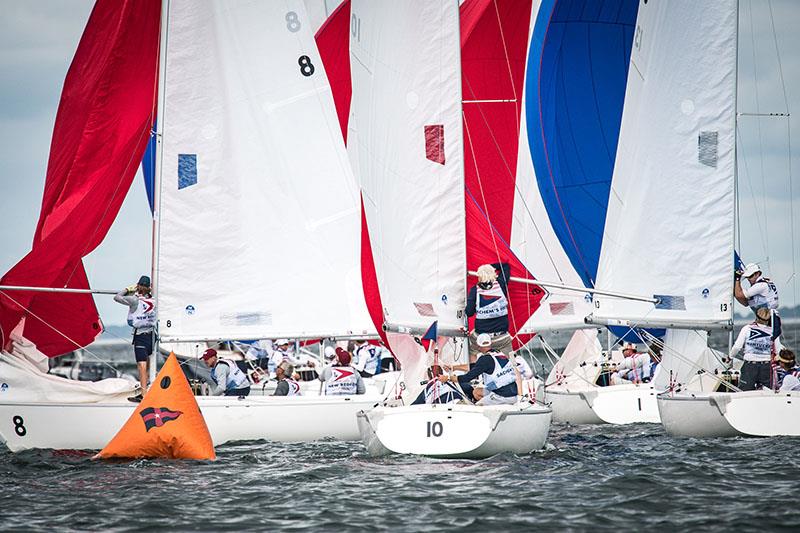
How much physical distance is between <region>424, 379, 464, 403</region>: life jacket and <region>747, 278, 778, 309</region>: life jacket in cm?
489

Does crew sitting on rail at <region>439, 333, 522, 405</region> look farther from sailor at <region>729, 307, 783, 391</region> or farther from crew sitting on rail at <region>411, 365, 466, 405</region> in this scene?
sailor at <region>729, 307, 783, 391</region>

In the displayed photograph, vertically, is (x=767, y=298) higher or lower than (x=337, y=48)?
lower

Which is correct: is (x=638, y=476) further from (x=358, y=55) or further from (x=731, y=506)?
(x=358, y=55)

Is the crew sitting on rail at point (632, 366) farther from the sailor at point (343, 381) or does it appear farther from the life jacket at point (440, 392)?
the life jacket at point (440, 392)

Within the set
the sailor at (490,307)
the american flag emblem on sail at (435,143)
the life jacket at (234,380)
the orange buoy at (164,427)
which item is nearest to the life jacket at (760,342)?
the sailor at (490,307)

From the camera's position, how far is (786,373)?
17234mm

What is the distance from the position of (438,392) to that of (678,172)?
18.6ft

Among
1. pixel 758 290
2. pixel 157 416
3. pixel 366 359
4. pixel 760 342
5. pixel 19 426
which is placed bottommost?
pixel 19 426

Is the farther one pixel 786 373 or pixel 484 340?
pixel 786 373

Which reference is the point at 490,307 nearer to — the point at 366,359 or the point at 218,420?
the point at 218,420

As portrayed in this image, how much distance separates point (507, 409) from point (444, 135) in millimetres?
4102

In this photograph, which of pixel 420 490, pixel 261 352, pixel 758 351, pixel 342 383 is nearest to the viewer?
pixel 420 490

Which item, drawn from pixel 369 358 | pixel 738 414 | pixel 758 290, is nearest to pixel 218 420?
pixel 738 414

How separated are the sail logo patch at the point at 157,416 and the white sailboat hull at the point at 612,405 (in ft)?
29.3
